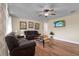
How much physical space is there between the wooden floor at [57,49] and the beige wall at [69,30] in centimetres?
10

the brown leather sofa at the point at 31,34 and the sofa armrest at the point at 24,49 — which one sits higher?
the brown leather sofa at the point at 31,34

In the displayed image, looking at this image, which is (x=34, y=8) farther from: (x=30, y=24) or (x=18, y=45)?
(x=18, y=45)

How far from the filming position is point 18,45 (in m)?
2.15

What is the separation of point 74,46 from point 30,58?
87cm

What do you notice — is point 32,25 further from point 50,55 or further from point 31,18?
point 50,55

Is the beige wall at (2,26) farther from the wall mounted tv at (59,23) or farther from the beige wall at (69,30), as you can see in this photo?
the wall mounted tv at (59,23)

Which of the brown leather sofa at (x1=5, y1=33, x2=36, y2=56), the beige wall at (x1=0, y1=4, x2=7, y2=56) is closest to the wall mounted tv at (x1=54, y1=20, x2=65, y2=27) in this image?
the brown leather sofa at (x1=5, y1=33, x2=36, y2=56)

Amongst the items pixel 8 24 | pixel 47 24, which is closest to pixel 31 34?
pixel 47 24

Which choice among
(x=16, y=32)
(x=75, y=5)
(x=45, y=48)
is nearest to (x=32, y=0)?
(x=16, y=32)

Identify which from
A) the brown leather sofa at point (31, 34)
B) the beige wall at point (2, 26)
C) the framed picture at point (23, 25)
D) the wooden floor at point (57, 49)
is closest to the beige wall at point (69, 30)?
the wooden floor at point (57, 49)

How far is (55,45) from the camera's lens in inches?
78.6

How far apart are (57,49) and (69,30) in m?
0.45

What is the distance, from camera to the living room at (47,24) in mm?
1885

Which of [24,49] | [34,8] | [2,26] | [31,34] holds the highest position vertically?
[34,8]
